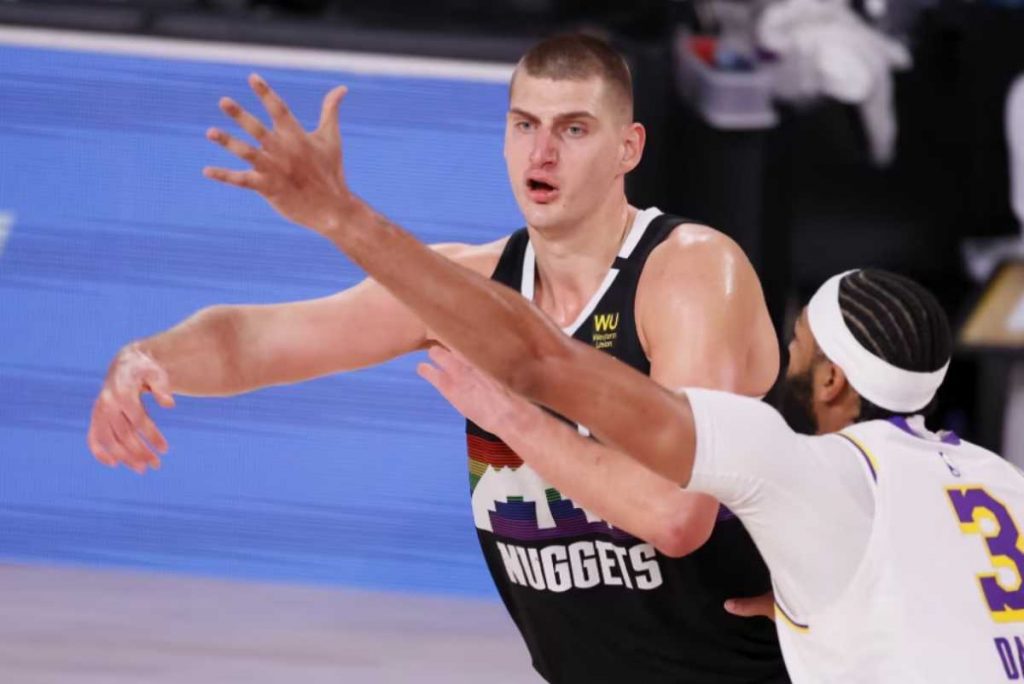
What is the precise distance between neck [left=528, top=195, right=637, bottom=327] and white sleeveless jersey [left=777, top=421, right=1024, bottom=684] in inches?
45.6

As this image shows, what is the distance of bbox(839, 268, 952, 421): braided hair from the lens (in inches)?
103

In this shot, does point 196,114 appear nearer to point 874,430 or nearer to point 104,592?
point 104,592

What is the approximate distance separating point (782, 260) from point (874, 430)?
14.9 feet

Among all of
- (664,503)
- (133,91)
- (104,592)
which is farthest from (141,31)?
(664,503)

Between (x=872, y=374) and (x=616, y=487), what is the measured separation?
1.69ft

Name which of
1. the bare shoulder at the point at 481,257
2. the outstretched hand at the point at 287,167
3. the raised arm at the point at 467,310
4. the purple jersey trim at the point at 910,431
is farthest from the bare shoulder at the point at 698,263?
the outstretched hand at the point at 287,167

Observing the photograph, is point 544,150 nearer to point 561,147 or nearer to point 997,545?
point 561,147

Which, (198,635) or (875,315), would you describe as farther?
(198,635)

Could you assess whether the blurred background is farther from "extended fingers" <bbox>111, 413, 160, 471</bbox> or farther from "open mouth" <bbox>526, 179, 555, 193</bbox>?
"extended fingers" <bbox>111, 413, 160, 471</bbox>

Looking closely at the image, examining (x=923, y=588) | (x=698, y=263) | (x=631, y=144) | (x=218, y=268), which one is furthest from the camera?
(x=218, y=268)

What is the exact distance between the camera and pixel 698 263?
347 cm

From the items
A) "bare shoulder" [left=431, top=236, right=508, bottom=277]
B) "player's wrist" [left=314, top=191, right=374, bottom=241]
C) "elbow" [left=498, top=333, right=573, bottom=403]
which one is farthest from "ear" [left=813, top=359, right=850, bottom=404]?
"bare shoulder" [left=431, top=236, right=508, bottom=277]

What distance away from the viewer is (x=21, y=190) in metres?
6.25

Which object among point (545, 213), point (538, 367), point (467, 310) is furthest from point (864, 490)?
point (545, 213)
